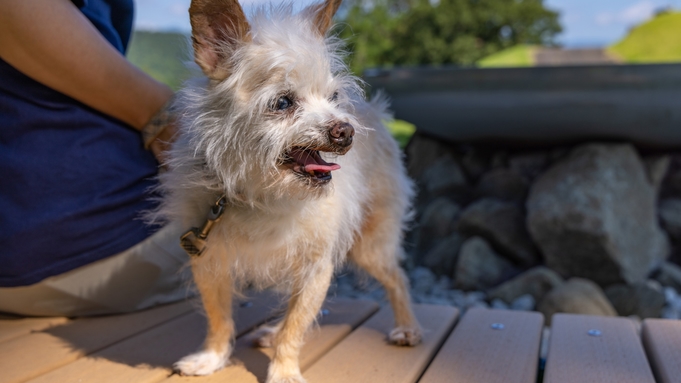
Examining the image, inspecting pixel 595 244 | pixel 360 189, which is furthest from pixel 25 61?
pixel 595 244

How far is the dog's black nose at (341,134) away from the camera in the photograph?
1735 mm

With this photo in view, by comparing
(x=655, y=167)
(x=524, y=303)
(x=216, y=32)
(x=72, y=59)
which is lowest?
(x=524, y=303)

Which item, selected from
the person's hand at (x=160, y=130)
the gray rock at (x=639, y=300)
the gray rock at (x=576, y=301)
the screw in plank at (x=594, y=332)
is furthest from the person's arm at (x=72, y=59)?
the gray rock at (x=639, y=300)

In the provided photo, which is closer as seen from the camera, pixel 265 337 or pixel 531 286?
pixel 265 337

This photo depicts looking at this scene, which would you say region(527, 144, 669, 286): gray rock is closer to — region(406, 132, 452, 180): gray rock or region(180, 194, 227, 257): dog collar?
region(406, 132, 452, 180): gray rock

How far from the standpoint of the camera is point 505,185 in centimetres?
512

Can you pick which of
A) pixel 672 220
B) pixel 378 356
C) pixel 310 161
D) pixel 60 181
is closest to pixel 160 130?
pixel 60 181

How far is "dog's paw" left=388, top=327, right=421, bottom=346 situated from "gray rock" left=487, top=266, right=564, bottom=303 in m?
2.01

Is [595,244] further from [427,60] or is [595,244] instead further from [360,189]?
[427,60]

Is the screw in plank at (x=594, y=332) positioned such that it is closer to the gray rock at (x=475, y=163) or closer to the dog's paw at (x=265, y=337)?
the dog's paw at (x=265, y=337)

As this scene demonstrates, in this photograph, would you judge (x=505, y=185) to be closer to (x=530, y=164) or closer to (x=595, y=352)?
(x=530, y=164)

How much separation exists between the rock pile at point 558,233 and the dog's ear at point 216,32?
2671 millimetres

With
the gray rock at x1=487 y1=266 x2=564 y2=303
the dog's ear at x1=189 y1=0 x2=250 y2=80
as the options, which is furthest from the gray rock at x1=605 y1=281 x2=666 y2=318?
the dog's ear at x1=189 y1=0 x2=250 y2=80

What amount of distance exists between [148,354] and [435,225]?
11.1 feet
